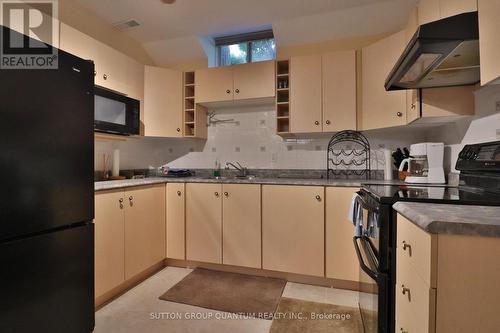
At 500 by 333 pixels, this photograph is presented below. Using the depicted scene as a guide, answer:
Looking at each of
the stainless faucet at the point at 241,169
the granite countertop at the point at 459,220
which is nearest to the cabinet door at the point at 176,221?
the stainless faucet at the point at 241,169

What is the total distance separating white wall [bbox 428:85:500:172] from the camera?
1.46m

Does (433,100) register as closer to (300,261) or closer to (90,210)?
(300,261)

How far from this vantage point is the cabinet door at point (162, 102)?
9.15ft

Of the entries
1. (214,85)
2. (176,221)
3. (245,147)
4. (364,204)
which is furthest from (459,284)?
(214,85)

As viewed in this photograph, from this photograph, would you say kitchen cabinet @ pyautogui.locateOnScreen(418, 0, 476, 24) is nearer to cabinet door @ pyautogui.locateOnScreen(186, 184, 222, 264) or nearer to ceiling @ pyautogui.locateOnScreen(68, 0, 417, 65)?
ceiling @ pyautogui.locateOnScreen(68, 0, 417, 65)

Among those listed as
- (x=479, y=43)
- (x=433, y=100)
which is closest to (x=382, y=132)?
(x=433, y=100)

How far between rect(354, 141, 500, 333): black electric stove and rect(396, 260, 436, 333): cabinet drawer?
8 cm

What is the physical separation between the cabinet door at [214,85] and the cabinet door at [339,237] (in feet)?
4.78

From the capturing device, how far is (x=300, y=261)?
226cm

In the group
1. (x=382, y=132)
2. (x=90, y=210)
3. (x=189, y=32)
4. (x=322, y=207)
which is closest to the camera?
(x=90, y=210)

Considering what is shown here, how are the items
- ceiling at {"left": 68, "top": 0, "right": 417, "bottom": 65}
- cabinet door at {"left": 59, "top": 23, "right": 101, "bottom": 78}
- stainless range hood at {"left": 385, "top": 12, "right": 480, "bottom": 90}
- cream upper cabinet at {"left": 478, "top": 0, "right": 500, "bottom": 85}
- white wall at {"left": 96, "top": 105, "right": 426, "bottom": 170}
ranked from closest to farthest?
cream upper cabinet at {"left": 478, "top": 0, "right": 500, "bottom": 85} < stainless range hood at {"left": 385, "top": 12, "right": 480, "bottom": 90} < cabinet door at {"left": 59, "top": 23, "right": 101, "bottom": 78} < ceiling at {"left": 68, "top": 0, "right": 417, "bottom": 65} < white wall at {"left": 96, "top": 105, "right": 426, "bottom": 170}

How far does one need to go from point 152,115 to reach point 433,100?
254cm

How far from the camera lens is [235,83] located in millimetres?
2707

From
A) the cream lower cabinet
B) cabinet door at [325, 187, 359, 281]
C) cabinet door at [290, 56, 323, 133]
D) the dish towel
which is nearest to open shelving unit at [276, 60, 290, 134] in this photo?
cabinet door at [290, 56, 323, 133]
